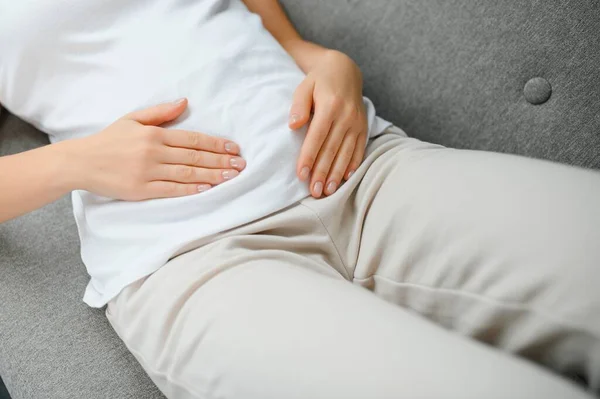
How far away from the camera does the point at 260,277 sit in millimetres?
598

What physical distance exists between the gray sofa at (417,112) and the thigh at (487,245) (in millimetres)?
250

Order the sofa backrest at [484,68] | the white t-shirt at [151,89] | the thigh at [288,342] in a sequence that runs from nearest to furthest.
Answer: the thigh at [288,342] < the white t-shirt at [151,89] < the sofa backrest at [484,68]

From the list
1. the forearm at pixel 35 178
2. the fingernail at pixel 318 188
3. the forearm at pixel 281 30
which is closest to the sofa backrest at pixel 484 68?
the forearm at pixel 281 30

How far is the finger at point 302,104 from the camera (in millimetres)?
721

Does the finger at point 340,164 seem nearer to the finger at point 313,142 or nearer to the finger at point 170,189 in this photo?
the finger at point 313,142

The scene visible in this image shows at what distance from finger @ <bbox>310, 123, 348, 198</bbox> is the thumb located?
204mm

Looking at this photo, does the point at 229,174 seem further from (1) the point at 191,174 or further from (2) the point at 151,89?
(2) the point at 151,89

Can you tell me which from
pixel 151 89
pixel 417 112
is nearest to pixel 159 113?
pixel 151 89

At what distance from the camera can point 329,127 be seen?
75 centimetres

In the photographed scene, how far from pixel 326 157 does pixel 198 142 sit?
18 centimetres

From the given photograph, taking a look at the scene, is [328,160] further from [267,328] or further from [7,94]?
[7,94]

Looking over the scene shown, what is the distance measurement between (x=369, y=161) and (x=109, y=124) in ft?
1.27

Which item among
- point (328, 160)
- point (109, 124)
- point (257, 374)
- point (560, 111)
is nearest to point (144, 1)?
point (109, 124)

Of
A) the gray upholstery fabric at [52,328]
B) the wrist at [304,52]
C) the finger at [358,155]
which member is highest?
the wrist at [304,52]
